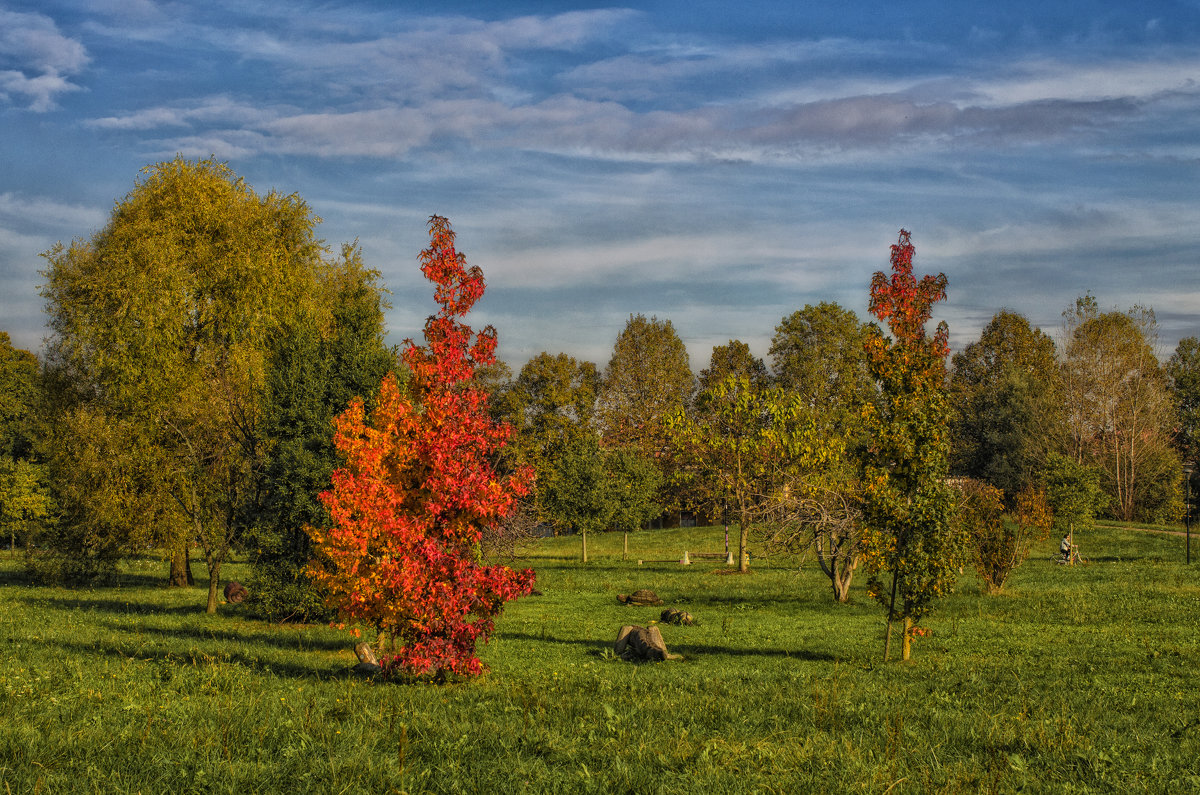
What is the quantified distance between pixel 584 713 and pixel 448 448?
16.1 ft

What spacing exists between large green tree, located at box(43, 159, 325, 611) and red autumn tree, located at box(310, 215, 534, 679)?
14148 mm

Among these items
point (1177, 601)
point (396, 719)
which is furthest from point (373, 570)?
point (1177, 601)

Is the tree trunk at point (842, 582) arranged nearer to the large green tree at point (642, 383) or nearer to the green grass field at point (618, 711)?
the green grass field at point (618, 711)

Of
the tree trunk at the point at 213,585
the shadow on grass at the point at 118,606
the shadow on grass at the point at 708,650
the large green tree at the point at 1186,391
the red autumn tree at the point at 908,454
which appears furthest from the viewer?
the large green tree at the point at 1186,391

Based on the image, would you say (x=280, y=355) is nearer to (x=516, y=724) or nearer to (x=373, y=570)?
(x=373, y=570)

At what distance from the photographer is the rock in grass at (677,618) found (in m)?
23.7

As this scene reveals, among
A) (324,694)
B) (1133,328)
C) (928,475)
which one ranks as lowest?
(324,694)

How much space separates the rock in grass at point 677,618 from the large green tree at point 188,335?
1315cm

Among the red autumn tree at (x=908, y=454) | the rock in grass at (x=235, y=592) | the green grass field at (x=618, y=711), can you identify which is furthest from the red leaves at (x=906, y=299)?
the rock in grass at (x=235, y=592)

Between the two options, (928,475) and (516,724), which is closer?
(516,724)

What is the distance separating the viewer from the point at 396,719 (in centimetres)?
916

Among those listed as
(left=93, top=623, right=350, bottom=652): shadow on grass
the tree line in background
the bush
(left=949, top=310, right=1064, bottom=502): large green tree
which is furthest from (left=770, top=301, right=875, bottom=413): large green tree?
(left=93, top=623, right=350, bottom=652): shadow on grass

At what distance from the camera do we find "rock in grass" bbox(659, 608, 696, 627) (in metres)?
23.7

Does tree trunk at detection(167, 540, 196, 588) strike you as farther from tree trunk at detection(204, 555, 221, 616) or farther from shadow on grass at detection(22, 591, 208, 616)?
tree trunk at detection(204, 555, 221, 616)
